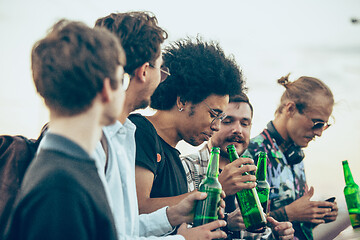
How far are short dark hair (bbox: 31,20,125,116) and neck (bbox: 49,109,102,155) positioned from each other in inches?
0.8

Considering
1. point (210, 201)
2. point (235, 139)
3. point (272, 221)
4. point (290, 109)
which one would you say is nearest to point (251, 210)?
point (272, 221)

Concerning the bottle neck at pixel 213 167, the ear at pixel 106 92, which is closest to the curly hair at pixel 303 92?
the bottle neck at pixel 213 167

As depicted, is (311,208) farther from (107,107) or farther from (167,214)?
(107,107)

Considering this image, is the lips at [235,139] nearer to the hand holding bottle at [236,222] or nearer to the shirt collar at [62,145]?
the hand holding bottle at [236,222]

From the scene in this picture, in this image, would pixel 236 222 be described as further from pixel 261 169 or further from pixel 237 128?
pixel 237 128

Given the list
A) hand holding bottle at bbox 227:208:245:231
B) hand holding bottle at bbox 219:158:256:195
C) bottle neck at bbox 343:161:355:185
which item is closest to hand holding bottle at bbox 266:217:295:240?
hand holding bottle at bbox 227:208:245:231

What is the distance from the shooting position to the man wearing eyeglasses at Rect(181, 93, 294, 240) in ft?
6.29

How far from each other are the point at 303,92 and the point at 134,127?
2.49 meters

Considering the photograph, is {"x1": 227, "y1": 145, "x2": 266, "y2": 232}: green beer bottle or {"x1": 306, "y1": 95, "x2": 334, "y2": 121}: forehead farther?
{"x1": 306, "y1": 95, "x2": 334, "y2": 121}: forehead

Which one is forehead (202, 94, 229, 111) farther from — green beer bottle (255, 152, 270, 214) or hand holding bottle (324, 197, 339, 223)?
hand holding bottle (324, 197, 339, 223)

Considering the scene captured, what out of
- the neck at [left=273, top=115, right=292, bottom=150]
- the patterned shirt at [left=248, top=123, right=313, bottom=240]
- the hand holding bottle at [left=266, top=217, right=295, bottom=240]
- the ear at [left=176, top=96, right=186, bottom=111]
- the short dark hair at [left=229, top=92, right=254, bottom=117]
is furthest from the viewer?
the neck at [left=273, top=115, right=292, bottom=150]

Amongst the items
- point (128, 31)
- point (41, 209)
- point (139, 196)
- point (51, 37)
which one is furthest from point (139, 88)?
point (41, 209)

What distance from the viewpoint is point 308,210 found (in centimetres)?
281

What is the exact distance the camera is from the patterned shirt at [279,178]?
121 inches
